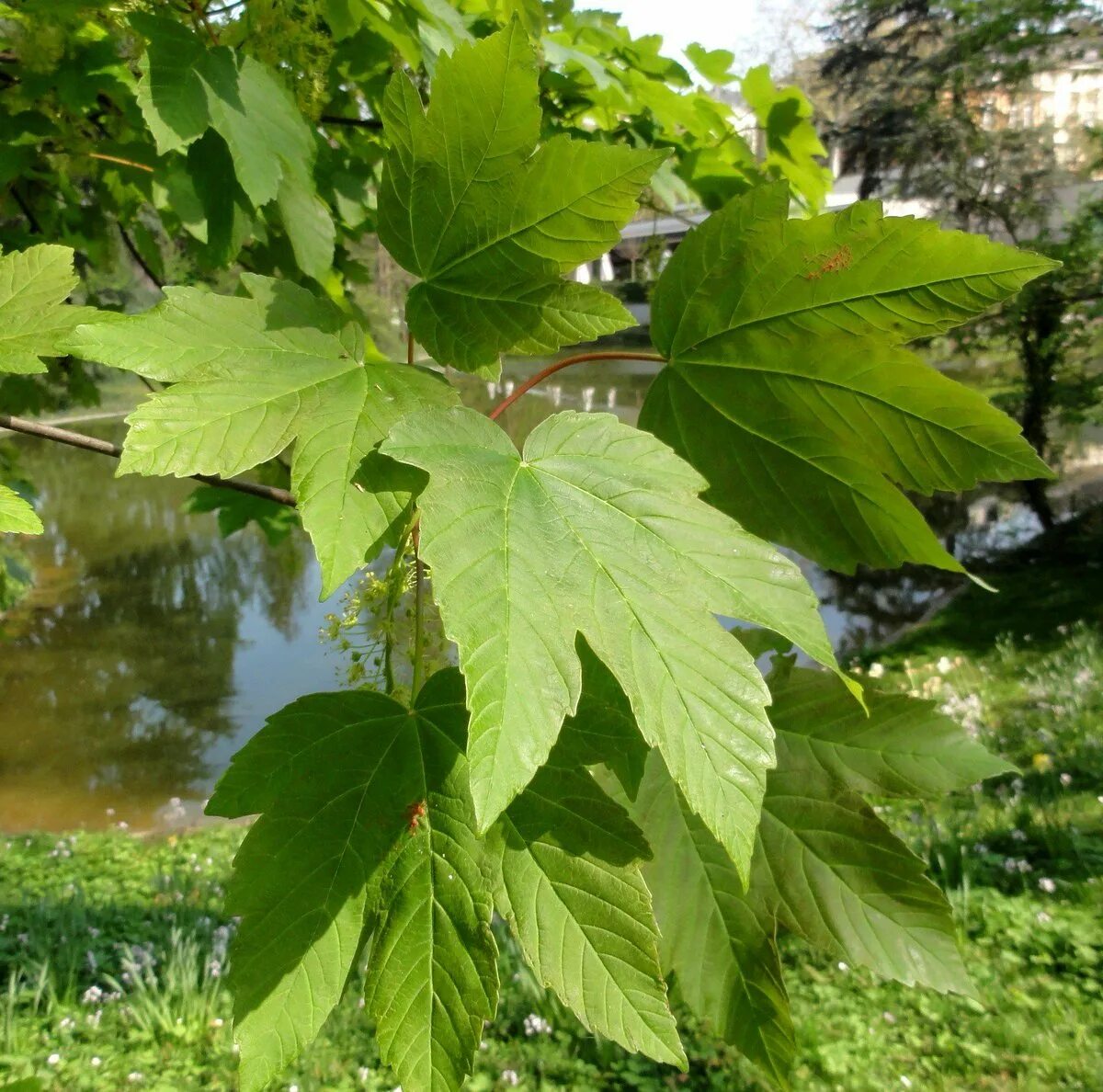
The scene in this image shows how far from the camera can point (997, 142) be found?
11453 mm

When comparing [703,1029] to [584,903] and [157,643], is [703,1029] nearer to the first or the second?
[584,903]

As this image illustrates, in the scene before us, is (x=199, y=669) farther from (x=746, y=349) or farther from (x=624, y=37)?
(x=746, y=349)

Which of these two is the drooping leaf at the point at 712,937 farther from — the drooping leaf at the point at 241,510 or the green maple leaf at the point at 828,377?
the drooping leaf at the point at 241,510

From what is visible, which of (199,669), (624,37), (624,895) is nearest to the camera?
(624,895)

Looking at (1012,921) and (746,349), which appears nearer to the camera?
(746,349)

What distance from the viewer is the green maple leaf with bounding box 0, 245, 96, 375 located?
65cm

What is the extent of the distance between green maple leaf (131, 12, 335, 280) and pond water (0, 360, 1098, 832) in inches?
162

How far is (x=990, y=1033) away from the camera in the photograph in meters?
2.58

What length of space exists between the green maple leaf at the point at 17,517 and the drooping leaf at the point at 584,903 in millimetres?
323

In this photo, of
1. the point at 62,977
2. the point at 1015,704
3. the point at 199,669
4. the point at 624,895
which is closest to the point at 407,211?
the point at 624,895

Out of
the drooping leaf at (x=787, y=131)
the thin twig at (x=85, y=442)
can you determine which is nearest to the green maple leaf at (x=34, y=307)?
the thin twig at (x=85, y=442)

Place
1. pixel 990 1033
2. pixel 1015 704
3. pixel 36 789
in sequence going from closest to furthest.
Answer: pixel 990 1033
pixel 1015 704
pixel 36 789

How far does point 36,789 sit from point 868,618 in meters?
A: 6.84

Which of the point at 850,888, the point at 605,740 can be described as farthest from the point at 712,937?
the point at 605,740
